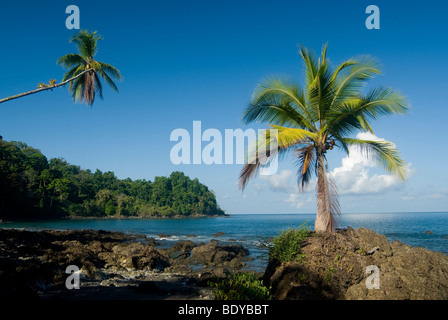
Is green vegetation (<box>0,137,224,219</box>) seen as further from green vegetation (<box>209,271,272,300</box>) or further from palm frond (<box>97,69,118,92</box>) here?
green vegetation (<box>209,271,272,300</box>)

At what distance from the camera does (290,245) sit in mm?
8539

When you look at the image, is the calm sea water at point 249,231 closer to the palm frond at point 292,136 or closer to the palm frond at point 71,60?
the palm frond at point 292,136

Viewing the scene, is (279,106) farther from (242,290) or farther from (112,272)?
(112,272)

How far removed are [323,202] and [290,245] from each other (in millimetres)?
2303

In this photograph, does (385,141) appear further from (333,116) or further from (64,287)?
(64,287)

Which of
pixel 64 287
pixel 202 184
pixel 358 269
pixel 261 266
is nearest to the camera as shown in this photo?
pixel 358 269

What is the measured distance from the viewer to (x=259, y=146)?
10.1 meters

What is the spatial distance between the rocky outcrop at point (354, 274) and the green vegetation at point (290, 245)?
20 centimetres

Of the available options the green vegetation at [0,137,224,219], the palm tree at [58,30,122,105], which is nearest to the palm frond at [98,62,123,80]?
the palm tree at [58,30,122,105]

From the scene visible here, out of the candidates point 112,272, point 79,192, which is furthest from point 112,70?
point 79,192

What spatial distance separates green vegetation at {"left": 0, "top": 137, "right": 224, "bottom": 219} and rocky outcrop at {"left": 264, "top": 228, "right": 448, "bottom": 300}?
75.7m

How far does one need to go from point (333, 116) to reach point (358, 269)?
18.0ft

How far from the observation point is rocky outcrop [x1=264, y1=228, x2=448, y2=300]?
6.93 metres
